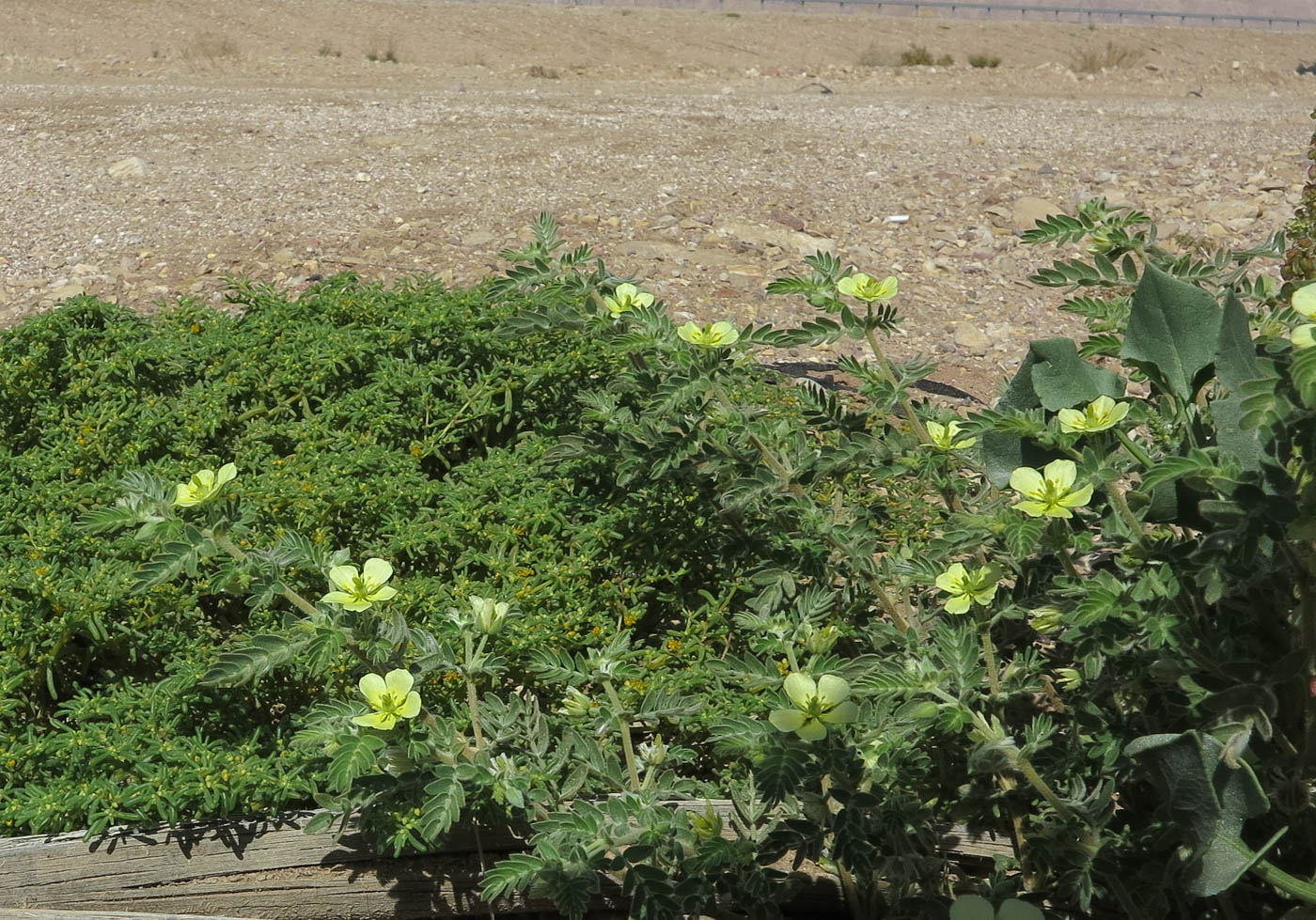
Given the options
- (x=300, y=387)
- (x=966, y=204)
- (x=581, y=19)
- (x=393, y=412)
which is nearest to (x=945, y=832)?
(x=393, y=412)

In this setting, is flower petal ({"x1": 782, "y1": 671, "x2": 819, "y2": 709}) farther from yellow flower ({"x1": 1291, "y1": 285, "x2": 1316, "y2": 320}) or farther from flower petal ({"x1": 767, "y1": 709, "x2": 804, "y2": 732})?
yellow flower ({"x1": 1291, "y1": 285, "x2": 1316, "y2": 320})

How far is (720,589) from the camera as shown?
2516mm

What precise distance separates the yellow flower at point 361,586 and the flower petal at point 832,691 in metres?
0.59

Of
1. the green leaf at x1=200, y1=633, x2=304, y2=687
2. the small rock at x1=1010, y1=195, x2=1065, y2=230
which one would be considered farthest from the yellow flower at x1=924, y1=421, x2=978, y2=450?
the small rock at x1=1010, y1=195, x2=1065, y2=230

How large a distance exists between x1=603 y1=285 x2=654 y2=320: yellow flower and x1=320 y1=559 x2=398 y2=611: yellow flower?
0.78 m

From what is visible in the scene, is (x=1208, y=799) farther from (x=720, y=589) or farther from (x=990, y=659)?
(x=720, y=589)

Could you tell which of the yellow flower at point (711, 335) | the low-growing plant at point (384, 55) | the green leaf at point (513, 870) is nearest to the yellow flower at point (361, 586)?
the green leaf at point (513, 870)

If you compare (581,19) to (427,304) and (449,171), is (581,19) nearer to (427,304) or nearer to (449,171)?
(449,171)

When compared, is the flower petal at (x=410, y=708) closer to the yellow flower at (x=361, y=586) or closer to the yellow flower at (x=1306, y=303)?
the yellow flower at (x=361, y=586)

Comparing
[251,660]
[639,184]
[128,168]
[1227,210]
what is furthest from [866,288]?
[128,168]

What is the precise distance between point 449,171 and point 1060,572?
15.8 ft

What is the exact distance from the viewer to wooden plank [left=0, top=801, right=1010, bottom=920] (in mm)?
2045

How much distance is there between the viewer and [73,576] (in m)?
2.34

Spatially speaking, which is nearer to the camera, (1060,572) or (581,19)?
(1060,572)
